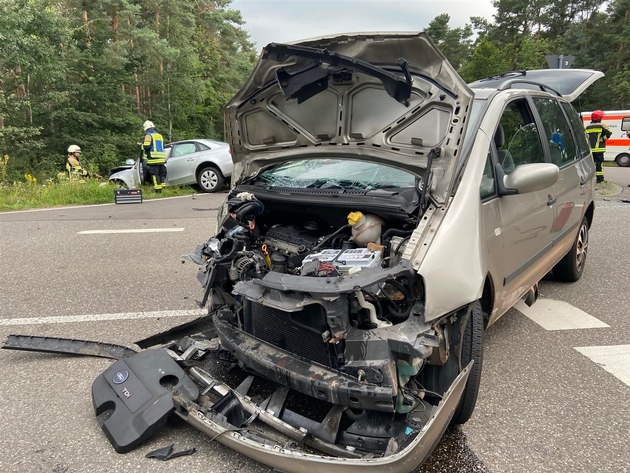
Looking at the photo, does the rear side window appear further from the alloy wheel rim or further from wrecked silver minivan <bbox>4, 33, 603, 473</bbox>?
the alloy wheel rim

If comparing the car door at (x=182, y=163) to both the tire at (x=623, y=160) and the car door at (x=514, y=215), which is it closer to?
the car door at (x=514, y=215)

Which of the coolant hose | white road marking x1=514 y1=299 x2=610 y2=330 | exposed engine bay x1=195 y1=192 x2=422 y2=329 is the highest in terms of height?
exposed engine bay x1=195 y1=192 x2=422 y2=329

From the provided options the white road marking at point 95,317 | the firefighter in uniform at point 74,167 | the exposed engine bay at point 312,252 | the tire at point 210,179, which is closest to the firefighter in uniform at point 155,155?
the tire at point 210,179

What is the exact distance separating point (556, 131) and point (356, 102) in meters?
2.05

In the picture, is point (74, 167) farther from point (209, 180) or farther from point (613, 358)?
point (613, 358)

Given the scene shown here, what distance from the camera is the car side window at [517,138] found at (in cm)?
298

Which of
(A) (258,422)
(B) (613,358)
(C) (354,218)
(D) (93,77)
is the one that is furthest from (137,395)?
(D) (93,77)

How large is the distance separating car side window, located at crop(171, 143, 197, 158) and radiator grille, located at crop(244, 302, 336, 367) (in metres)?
10.6

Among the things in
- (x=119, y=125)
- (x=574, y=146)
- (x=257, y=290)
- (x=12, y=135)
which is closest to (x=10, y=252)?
(x=257, y=290)

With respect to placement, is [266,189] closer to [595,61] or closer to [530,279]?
[530,279]

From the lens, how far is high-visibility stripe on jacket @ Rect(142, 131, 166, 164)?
1147 centimetres

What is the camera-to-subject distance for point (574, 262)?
15.6 feet

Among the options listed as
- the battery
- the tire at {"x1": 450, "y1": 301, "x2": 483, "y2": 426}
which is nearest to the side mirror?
the tire at {"x1": 450, "y1": 301, "x2": 483, "y2": 426}

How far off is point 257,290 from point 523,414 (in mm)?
1713
